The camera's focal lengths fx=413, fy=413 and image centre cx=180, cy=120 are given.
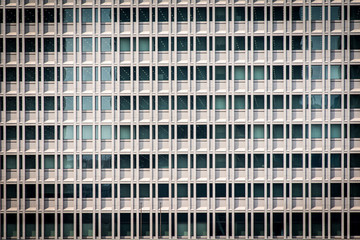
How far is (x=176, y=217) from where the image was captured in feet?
138

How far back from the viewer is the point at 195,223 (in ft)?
138

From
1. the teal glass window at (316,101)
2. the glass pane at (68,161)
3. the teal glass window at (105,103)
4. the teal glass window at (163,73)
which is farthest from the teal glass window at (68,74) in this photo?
the teal glass window at (316,101)

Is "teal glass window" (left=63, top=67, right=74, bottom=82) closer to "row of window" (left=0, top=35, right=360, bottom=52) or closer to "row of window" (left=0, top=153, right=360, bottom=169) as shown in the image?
"row of window" (left=0, top=35, right=360, bottom=52)

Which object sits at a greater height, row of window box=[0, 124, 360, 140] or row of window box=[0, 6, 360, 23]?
row of window box=[0, 6, 360, 23]

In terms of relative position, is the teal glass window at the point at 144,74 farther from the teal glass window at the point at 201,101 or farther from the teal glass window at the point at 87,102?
the teal glass window at the point at 87,102

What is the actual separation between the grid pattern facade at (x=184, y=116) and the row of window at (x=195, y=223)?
0.47 ft

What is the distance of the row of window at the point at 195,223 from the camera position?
42031 millimetres

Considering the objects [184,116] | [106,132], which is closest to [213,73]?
[184,116]

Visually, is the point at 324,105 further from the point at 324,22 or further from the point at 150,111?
the point at 150,111

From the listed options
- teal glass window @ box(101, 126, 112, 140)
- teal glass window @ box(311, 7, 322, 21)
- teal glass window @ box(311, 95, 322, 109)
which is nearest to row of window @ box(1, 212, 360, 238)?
teal glass window @ box(101, 126, 112, 140)

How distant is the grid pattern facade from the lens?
4162 cm

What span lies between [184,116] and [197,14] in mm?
10399

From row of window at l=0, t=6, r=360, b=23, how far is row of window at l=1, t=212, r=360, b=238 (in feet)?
65.0

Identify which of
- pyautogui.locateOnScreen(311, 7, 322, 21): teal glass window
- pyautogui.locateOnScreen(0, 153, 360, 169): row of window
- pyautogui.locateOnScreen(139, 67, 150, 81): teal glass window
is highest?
pyautogui.locateOnScreen(311, 7, 322, 21): teal glass window
